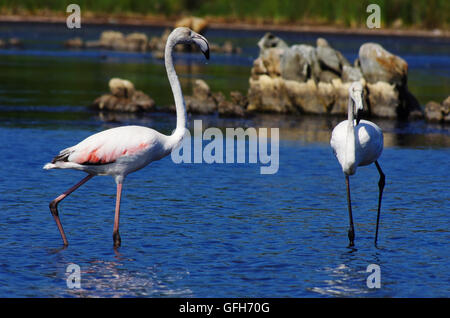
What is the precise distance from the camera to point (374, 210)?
46.1 feet

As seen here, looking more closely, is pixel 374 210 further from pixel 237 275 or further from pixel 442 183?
pixel 237 275

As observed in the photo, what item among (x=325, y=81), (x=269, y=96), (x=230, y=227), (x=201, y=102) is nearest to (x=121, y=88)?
(x=201, y=102)

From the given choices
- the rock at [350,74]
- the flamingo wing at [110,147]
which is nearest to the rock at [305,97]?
the rock at [350,74]

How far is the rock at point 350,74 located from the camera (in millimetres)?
27797

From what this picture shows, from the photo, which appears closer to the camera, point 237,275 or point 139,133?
point 237,275

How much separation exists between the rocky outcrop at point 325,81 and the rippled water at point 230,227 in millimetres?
5565

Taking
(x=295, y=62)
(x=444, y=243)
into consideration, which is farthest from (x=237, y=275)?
(x=295, y=62)

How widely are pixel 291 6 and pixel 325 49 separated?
6342cm

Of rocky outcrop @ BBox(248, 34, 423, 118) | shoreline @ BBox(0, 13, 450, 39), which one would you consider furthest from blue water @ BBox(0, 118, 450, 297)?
shoreline @ BBox(0, 13, 450, 39)

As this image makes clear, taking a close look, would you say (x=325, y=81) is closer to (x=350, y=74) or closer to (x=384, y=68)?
(x=350, y=74)

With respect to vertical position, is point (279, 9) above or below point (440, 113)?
above

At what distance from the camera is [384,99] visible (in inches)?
1086

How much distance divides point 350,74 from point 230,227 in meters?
16.2

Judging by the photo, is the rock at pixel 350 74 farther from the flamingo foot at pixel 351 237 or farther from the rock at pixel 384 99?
the flamingo foot at pixel 351 237
